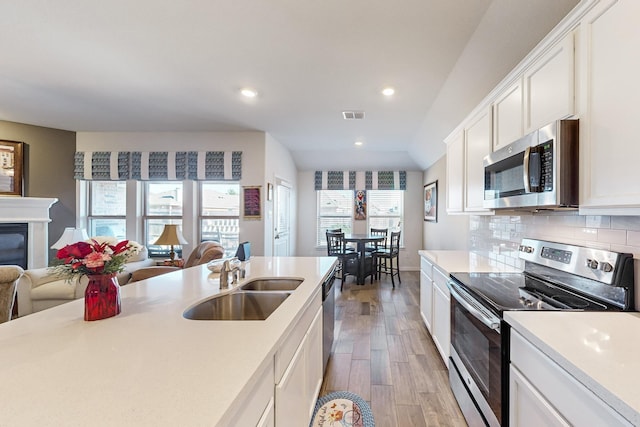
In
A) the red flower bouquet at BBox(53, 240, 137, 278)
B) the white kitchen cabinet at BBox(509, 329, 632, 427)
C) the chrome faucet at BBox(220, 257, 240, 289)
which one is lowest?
the white kitchen cabinet at BBox(509, 329, 632, 427)

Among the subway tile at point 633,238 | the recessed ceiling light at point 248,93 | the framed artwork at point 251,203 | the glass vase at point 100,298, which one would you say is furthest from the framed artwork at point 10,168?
the subway tile at point 633,238

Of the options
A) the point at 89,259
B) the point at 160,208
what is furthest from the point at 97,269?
the point at 160,208

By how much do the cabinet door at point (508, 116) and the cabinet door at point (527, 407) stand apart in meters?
1.28

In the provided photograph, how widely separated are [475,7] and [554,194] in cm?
132

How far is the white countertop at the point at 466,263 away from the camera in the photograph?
2148 mm

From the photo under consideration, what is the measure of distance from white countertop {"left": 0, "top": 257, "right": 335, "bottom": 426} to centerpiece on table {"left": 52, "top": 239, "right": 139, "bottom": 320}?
0.06 meters

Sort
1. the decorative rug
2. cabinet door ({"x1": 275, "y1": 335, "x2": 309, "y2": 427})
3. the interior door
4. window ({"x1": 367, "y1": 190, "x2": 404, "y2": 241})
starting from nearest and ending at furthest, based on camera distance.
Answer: cabinet door ({"x1": 275, "y1": 335, "x2": 309, "y2": 427}) → the decorative rug → the interior door → window ({"x1": 367, "y1": 190, "x2": 404, "y2": 241})

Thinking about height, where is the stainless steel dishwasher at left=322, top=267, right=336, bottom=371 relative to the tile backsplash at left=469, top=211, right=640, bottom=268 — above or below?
below

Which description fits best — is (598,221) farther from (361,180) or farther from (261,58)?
(361,180)

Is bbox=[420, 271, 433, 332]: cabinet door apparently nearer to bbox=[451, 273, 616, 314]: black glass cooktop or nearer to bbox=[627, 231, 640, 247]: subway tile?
bbox=[451, 273, 616, 314]: black glass cooktop

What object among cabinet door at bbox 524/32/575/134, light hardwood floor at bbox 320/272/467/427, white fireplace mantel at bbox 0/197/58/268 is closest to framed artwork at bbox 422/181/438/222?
light hardwood floor at bbox 320/272/467/427

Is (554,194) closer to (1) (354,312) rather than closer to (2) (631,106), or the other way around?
(2) (631,106)

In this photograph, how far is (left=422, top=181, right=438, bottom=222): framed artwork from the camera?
517cm

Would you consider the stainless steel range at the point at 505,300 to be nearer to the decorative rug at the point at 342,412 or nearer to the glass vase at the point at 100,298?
the decorative rug at the point at 342,412
